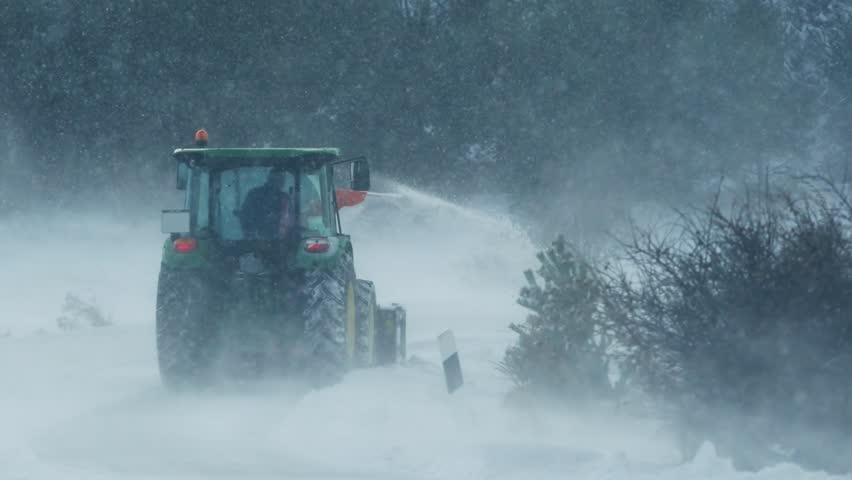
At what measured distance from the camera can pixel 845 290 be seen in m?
6.32

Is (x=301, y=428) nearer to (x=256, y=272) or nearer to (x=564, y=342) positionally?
(x=564, y=342)

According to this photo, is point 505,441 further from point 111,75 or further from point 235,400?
point 111,75

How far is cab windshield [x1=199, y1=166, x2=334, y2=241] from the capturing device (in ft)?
35.6

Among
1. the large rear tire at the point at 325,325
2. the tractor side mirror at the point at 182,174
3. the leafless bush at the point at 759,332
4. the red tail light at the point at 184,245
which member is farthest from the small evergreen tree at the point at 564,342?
the tractor side mirror at the point at 182,174

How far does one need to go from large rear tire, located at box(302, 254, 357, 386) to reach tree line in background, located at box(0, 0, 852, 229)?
3124 centimetres

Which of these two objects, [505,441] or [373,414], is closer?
[505,441]

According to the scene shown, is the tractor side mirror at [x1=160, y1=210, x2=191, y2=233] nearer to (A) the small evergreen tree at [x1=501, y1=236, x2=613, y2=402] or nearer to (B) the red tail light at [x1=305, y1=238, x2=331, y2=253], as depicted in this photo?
(B) the red tail light at [x1=305, y1=238, x2=331, y2=253]

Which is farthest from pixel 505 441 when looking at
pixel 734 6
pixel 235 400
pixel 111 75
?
pixel 734 6

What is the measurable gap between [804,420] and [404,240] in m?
22.4

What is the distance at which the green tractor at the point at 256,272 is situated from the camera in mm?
10203

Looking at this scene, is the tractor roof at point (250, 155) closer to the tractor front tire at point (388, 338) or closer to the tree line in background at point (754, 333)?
the tractor front tire at point (388, 338)

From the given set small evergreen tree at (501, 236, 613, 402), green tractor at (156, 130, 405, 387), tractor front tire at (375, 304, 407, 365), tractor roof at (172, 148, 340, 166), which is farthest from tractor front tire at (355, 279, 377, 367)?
small evergreen tree at (501, 236, 613, 402)

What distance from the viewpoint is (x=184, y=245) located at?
33.7ft

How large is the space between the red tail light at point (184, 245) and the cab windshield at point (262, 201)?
593 millimetres
